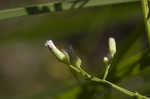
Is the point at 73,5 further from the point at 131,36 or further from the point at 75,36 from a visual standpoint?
the point at 75,36

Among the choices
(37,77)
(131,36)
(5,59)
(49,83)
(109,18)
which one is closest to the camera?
(131,36)

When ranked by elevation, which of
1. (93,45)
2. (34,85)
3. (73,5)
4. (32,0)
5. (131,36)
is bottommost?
(34,85)

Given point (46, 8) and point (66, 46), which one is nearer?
point (46, 8)

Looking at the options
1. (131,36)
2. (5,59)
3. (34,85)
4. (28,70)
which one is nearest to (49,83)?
(34,85)

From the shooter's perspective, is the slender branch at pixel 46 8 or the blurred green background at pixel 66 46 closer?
the slender branch at pixel 46 8

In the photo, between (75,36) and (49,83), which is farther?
(75,36)

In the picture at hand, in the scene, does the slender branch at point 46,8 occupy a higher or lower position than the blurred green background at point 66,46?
higher

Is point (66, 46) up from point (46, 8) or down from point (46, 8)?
down

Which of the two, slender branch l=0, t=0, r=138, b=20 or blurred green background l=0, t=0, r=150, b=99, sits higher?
slender branch l=0, t=0, r=138, b=20
